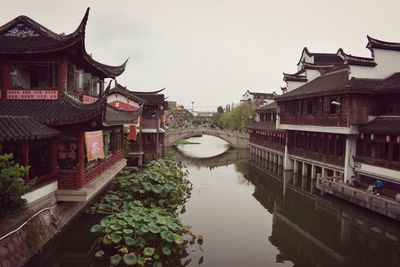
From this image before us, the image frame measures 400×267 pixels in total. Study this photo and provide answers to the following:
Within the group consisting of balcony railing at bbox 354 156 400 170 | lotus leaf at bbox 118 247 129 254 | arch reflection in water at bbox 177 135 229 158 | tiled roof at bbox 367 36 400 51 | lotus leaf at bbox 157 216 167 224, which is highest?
tiled roof at bbox 367 36 400 51

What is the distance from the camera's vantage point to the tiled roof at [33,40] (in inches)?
466

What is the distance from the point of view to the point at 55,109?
12.1 meters

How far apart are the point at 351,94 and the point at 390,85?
222cm

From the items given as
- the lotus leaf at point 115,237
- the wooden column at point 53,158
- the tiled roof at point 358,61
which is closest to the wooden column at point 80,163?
the wooden column at point 53,158

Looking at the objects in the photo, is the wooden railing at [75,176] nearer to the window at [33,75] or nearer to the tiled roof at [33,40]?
the window at [33,75]

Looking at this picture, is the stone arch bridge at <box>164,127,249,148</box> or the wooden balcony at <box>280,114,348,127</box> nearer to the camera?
the wooden balcony at <box>280,114,348,127</box>

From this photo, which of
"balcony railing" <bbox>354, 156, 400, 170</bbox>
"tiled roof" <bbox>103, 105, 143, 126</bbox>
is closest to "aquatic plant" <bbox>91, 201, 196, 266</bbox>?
"tiled roof" <bbox>103, 105, 143, 126</bbox>

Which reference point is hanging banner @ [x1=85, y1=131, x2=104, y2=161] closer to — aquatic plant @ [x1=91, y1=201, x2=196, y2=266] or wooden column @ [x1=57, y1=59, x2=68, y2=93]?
wooden column @ [x1=57, y1=59, x2=68, y2=93]

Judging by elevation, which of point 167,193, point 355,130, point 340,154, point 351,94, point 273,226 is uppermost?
point 351,94

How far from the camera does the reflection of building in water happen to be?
509 inches

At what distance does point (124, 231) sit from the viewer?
37.2 feet

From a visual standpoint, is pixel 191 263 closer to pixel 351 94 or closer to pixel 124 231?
pixel 124 231

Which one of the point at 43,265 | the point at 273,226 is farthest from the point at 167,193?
the point at 43,265

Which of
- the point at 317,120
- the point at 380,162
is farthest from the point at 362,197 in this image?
the point at 317,120
